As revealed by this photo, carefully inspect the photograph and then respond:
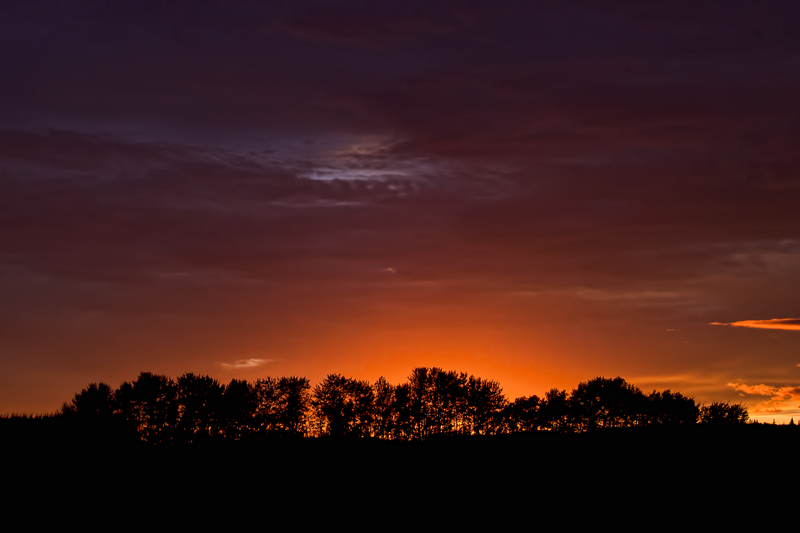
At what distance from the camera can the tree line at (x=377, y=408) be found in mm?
119750

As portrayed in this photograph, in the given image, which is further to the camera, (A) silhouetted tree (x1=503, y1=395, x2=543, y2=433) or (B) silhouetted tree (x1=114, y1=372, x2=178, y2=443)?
(A) silhouetted tree (x1=503, y1=395, x2=543, y2=433)

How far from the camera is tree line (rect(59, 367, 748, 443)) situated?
11975 centimetres

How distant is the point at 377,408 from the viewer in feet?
422

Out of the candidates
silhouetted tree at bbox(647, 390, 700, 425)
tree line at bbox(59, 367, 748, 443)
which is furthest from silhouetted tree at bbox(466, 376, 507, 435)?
silhouetted tree at bbox(647, 390, 700, 425)

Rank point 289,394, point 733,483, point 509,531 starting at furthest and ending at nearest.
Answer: point 289,394 < point 733,483 < point 509,531

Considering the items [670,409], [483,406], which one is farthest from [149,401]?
[670,409]

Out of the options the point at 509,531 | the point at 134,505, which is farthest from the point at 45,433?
the point at 509,531

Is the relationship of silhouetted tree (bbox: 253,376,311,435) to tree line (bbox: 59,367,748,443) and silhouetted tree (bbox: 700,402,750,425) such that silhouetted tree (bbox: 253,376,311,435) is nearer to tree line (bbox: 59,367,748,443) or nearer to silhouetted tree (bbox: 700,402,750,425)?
tree line (bbox: 59,367,748,443)

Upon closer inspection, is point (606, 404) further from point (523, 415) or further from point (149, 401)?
point (149, 401)

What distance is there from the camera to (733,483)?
150 feet

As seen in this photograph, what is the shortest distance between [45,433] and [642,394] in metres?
114

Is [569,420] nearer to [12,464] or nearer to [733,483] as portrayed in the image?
[733,483]

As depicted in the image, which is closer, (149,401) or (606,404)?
(149,401)

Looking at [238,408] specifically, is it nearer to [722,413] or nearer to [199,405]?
[199,405]
